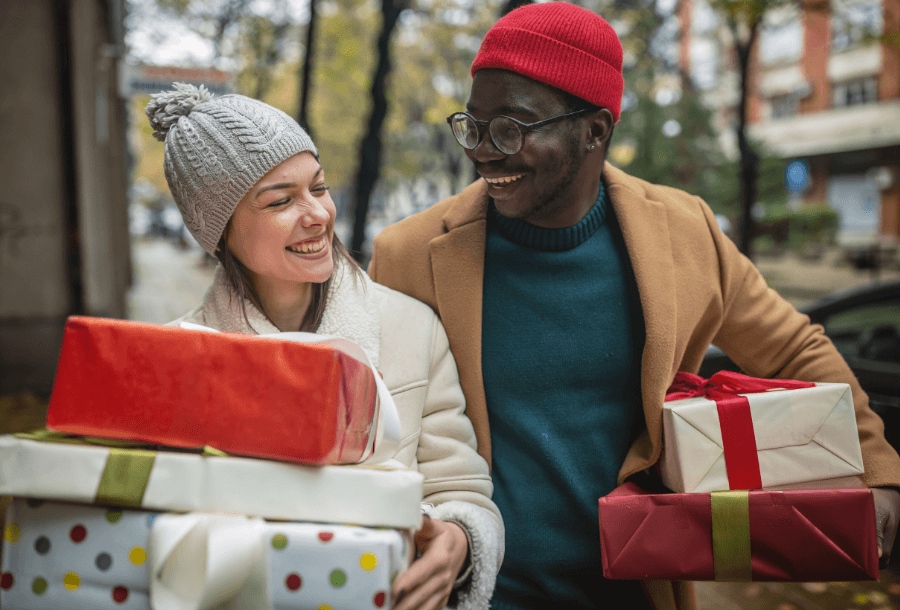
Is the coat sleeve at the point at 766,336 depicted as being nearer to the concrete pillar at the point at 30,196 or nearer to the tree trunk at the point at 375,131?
the tree trunk at the point at 375,131

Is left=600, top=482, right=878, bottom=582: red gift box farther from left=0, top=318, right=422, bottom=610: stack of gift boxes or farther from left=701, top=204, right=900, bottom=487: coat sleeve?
left=0, top=318, right=422, bottom=610: stack of gift boxes

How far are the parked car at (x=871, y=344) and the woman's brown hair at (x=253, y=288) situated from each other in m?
2.22

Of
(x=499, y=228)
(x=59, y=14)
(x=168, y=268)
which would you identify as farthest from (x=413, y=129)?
(x=499, y=228)

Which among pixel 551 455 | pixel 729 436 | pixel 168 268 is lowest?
pixel 168 268

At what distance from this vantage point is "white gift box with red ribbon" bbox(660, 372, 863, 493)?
1.76 metres

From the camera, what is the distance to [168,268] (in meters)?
25.7

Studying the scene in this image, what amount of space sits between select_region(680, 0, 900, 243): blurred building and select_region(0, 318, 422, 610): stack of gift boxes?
2499 cm

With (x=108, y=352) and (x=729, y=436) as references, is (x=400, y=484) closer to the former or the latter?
(x=108, y=352)

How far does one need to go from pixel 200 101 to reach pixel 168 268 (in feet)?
84.9

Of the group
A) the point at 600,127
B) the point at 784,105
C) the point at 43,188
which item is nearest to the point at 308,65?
the point at 43,188

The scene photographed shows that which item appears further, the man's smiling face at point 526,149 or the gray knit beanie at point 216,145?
the man's smiling face at point 526,149

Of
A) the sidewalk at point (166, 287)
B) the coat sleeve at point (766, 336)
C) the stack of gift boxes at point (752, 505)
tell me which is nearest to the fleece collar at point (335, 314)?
the stack of gift boxes at point (752, 505)

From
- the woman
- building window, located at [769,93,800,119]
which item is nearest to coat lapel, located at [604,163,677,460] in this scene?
the woman

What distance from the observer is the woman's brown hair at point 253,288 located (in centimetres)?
180
